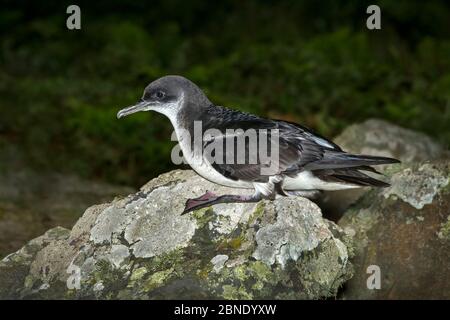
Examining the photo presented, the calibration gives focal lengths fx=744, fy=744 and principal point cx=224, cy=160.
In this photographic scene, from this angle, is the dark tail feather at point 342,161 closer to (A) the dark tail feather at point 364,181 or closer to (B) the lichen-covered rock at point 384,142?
(A) the dark tail feather at point 364,181

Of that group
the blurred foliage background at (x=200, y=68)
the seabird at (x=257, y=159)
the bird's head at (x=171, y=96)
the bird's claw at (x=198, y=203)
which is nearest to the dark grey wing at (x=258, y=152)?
the seabird at (x=257, y=159)

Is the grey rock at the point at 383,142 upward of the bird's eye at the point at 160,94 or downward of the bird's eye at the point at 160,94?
downward

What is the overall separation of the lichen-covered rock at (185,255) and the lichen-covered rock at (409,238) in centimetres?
90

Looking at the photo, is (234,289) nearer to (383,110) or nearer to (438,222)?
(438,222)

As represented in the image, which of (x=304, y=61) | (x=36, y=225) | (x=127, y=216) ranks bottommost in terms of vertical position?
(x=36, y=225)

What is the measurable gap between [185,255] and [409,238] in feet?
7.68

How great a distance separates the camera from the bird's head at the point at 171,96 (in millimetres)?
6387

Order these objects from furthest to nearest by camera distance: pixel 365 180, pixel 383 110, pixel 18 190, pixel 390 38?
pixel 390 38 → pixel 383 110 → pixel 18 190 → pixel 365 180

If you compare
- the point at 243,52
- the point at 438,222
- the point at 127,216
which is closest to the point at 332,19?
the point at 243,52

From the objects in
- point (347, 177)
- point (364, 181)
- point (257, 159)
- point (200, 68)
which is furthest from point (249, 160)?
point (200, 68)

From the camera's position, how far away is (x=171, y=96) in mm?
6402

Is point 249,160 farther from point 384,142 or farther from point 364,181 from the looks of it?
point 384,142

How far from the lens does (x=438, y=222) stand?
21.7 ft

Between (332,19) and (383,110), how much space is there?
17.2ft
